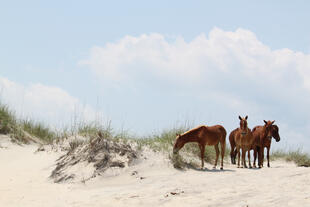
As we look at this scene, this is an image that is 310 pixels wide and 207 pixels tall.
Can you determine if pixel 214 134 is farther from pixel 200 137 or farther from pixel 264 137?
pixel 264 137

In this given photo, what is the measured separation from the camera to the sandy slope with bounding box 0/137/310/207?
691cm

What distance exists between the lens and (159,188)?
8125mm

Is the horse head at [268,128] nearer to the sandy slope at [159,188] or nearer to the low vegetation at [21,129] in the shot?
the sandy slope at [159,188]

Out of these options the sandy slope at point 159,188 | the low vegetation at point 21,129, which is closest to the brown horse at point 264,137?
the sandy slope at point 159,188

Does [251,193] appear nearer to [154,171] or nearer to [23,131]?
[154,171]

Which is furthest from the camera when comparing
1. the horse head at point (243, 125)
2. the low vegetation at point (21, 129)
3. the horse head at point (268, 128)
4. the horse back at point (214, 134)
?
the low vegetation at point (21, 129)

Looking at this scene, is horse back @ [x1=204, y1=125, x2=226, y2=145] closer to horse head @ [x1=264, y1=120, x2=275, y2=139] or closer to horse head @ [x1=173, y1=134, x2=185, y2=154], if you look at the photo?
horse head @ [x1=173, y1=134, x2=185, y2=154]

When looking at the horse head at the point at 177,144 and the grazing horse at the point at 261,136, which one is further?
the grazing horse at the point at 261,136

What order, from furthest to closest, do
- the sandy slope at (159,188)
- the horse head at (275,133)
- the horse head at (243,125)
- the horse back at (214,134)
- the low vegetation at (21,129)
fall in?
1. the low vegetation at (21,129)
2. the horse head at (275,133)
3. the horse head at (243,125)
4. the horse back at (214,134)
5. the sandy slope at (159,188)

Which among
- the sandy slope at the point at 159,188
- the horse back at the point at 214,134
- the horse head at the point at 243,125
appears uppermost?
the horse head at the point at 243,125

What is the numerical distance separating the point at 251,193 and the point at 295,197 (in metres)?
0.86

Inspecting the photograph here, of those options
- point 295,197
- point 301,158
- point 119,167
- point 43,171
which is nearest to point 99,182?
point 119,167

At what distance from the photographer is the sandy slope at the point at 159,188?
22.7 feet

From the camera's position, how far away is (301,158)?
1705 centimetres
